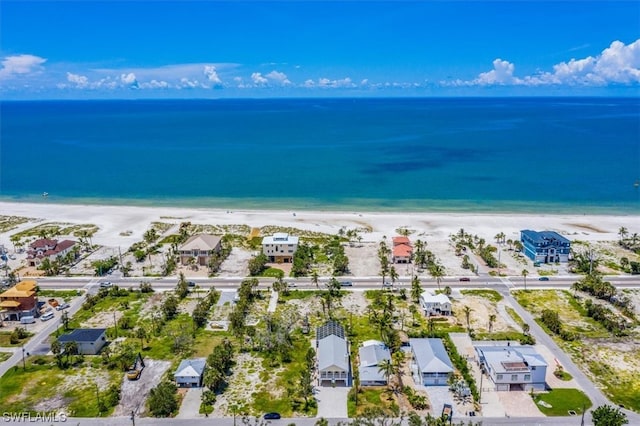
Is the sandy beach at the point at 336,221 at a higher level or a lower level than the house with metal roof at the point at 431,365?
higher

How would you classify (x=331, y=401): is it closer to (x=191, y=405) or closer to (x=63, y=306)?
(x=191, y=405)

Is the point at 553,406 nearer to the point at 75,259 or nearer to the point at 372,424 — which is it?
the point at 372,424

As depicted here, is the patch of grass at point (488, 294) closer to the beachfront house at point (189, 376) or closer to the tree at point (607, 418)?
the tree at point (607, 418)

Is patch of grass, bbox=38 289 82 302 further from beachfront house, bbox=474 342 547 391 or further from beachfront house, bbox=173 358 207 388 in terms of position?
beachfront house, bbox=474 342 547 391

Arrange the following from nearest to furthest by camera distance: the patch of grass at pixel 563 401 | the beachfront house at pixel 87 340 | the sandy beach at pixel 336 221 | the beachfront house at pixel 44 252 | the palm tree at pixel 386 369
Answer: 1. the patch of grass at pixel 563 401
2. the palm tree at pixel 386 369
3. the beachfront house at pixel 87 340
4. the beachfront house at pixel 44 252
5. the sandy beach at pixel 336 221

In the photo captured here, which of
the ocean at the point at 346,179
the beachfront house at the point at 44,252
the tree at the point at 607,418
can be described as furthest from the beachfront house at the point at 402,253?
the beachfront house at the point at 44,252

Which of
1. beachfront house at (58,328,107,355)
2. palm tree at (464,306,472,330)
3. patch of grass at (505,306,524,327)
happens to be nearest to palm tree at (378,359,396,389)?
palm tree at (464,306,472,330)

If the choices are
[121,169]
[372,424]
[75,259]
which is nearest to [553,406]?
[372,424]
